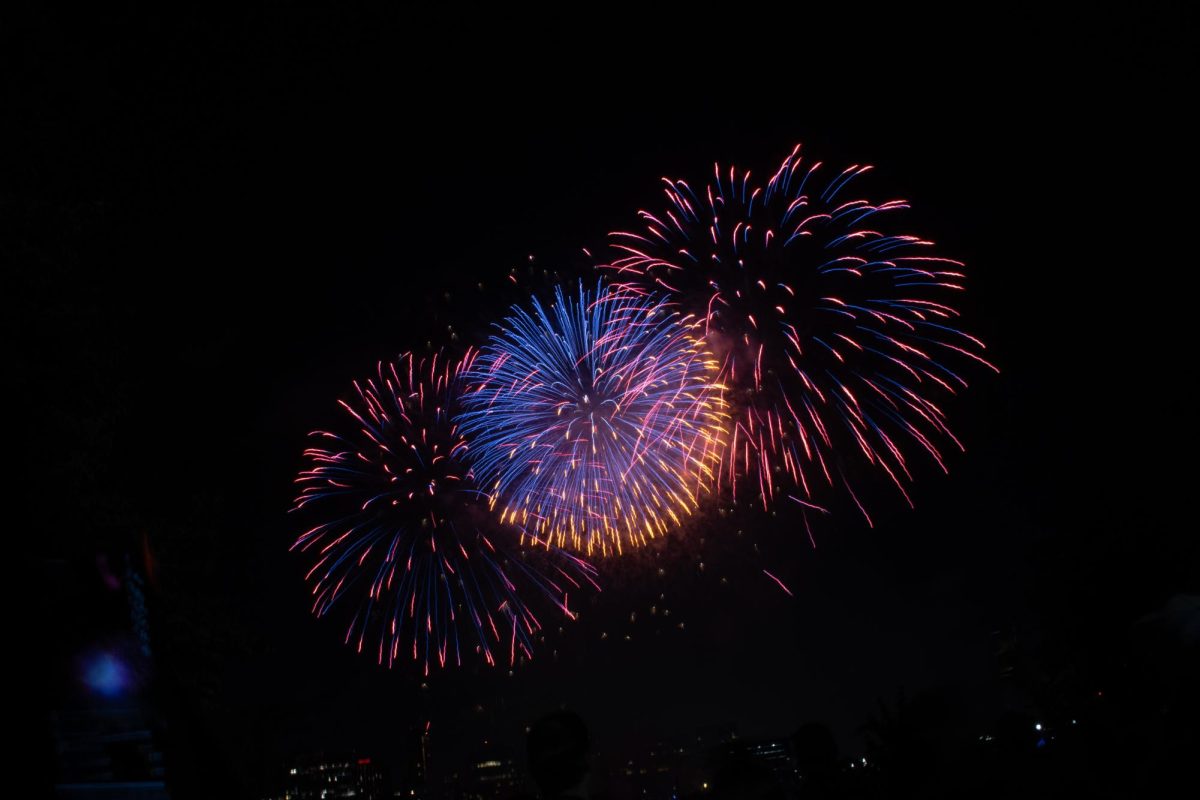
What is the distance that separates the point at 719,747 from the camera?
19.3ft

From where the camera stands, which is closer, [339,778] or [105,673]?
[105,673]

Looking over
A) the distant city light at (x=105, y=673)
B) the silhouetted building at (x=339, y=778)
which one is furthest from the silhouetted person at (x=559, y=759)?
the silhouetted building at (x=339, y=778)

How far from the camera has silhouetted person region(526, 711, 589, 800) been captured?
474cm

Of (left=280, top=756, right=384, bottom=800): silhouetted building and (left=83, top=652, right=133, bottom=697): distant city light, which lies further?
(left=280, top=756, right=384, bottom=800): silhouetted building

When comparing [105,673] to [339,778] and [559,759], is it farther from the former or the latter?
[339,778]

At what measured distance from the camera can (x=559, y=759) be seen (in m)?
4.77

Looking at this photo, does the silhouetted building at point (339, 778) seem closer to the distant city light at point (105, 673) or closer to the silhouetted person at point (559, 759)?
the silhouetted person at point (559, 759)

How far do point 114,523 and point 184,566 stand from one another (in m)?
3.17

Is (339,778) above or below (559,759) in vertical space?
above

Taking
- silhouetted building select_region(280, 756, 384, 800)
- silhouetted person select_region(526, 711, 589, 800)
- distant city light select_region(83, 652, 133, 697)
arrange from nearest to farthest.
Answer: distant city light select_region(83, 652, 133, 697)
silhouetted person select_region(526, 711, 589, 800)
silhouetted building select_region(280, 756, 384, 800)

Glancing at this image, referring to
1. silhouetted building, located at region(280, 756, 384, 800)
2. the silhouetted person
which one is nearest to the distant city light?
the silhouetted person

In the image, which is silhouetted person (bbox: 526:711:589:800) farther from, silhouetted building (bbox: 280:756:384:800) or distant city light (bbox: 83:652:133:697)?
silhouetted building (bbox: 280:756:384:800)

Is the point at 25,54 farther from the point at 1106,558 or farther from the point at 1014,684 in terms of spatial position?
the point at 1014,684

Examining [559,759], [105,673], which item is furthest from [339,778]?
[105,673]
